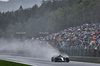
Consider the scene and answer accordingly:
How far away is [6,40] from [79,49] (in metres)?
93.2

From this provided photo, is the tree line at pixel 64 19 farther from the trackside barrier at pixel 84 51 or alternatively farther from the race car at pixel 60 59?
the race car at pixel 60 59

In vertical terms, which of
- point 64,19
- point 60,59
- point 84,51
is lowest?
point 60,59

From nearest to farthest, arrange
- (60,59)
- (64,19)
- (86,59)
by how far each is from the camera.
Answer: (60,59) < (86,59) < (64,19)

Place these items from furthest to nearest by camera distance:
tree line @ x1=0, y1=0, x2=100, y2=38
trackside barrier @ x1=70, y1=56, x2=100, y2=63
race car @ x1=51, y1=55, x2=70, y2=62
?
tree line @ x1=0, y1=0, x2=100, y2=38, trackside barrier @ x1=70, y1=56, x2=100, y2=63, race car @ x1=51, y1=55, x2=70, y2=62

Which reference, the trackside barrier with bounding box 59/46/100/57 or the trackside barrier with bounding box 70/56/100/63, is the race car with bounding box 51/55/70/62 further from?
the trackside barrier with bounding box 59/46/100/57

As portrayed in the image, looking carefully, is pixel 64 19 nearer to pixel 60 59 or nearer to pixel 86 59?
pixel 86 59

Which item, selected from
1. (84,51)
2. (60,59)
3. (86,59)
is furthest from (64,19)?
(60,59)

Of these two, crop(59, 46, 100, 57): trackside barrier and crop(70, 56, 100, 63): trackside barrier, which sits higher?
crop(59, 46, 100, 57): trackside barrier

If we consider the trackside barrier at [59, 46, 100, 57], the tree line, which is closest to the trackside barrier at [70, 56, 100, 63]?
the trackside barrier at [59, 46, 100, 57]

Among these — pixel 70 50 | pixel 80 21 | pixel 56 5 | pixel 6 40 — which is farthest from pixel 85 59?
pixel 56 5

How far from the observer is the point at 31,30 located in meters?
136

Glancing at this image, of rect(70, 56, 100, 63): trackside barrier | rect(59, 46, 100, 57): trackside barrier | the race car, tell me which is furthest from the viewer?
rect(59, 46, 100, 57): trackside barrier

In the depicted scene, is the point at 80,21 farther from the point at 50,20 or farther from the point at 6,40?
the point at 6,40

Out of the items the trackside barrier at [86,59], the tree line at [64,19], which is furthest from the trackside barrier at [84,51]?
the tree line at [64,19]
